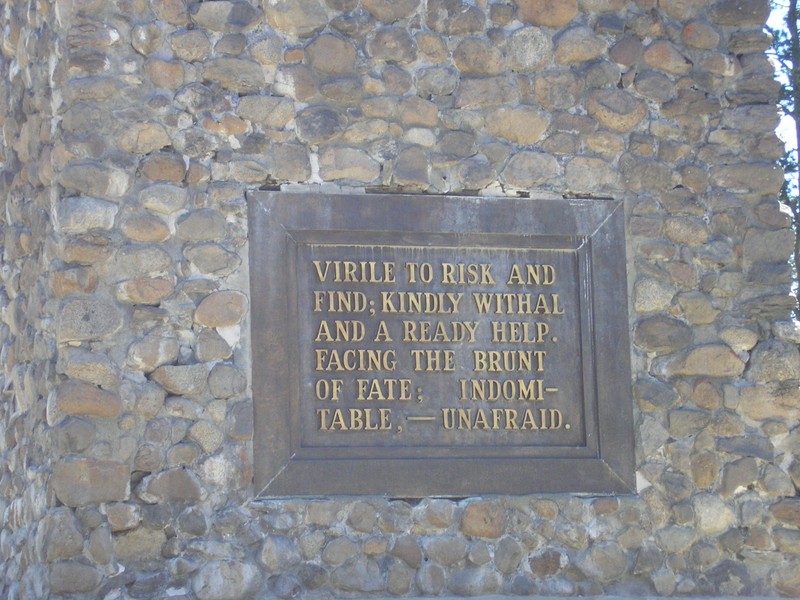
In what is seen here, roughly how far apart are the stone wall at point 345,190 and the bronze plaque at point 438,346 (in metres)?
0.09

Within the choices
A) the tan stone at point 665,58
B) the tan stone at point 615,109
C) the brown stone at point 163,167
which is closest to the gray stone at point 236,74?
the brown stone at point 163,167

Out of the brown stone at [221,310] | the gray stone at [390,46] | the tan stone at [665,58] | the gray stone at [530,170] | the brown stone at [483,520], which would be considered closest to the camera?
the brown stone at [221,310]

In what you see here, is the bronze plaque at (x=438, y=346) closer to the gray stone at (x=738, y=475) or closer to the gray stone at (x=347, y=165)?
the gray stone at (x=347, y=165)

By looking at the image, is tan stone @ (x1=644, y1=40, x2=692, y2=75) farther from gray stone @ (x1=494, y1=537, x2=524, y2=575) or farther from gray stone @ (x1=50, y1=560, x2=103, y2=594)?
gray stone @ (x1=50, y1=560, x2=103, y2=594)

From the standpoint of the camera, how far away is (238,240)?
5594mm

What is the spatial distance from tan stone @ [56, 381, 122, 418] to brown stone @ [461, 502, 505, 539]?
5.08 feet

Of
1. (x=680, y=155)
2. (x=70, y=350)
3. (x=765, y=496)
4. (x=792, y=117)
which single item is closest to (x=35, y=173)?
(x=70, y=350)

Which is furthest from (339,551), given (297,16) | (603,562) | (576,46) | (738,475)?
(576,46)

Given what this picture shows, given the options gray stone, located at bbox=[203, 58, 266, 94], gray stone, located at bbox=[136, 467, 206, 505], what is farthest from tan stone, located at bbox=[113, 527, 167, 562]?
gray stone, located at bbox=[203, 58, 266, 94]

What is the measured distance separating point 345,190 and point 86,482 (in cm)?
167

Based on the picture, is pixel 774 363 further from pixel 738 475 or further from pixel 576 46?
pixel 576 46

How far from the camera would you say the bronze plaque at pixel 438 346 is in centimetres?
559

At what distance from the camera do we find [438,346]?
5.77m

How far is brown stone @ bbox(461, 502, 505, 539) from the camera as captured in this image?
5.61 m
